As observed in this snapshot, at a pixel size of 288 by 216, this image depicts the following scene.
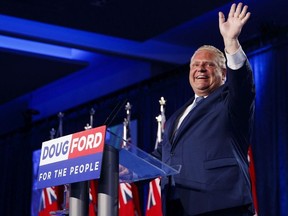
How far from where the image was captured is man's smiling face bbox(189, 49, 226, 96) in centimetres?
259

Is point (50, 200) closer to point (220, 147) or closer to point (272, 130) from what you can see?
point (272, 130)

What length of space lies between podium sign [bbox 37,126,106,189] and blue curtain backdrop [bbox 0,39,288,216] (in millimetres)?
3734

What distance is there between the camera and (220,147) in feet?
7.72

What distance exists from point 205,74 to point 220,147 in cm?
35

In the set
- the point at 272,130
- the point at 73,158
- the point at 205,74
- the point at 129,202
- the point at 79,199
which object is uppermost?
the point at 272,130

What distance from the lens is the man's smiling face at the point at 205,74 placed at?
259cm

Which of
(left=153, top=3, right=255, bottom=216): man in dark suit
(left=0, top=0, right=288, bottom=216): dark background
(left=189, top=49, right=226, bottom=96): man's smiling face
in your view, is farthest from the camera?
(left=0, top=0, right=288, bottom=216): dark background

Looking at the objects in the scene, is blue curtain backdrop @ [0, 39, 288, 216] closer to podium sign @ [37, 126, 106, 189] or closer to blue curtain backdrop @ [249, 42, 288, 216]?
blue curtain backdrop @ [249, 42, 288, 216]

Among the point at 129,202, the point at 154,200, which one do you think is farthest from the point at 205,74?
the point at 129,202

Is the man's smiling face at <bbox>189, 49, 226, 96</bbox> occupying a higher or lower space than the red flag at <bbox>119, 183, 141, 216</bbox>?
lower

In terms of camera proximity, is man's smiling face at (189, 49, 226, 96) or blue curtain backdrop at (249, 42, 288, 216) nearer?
man's smiling face at (189, 49, 226, 96)

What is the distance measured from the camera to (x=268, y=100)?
591cm

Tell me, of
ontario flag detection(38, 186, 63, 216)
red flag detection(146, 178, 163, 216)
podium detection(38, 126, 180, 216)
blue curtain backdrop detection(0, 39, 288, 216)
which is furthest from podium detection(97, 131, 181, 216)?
ontario flag detection(38, 186, 63, 216)

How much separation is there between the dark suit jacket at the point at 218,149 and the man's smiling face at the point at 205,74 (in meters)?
0.12
